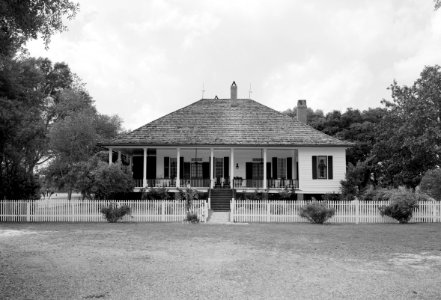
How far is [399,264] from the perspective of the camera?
10.5m

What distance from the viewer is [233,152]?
31.8 m

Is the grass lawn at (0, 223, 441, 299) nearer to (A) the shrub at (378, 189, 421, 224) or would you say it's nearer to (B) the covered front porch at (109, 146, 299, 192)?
(A) the shrub at (378, 189, 421, 224)

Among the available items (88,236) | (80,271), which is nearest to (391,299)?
(80,271)

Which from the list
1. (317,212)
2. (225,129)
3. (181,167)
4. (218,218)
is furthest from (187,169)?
(317,212)

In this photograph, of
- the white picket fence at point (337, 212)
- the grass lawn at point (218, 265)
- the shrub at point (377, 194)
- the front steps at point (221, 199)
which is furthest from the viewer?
the front steps at point (221, 199)

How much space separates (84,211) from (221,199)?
9.91 metres

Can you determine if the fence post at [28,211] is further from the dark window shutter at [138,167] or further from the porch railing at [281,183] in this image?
the porch railing at [281,183]

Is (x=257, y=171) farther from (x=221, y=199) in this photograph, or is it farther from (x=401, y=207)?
(x=401, y=207)

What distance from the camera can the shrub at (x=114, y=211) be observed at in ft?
69.6

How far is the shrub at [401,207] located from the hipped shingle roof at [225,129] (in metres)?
9.58

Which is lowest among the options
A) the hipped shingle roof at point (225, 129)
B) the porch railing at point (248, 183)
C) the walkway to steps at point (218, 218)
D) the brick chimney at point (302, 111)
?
the walkway to steps at point (218, 218)

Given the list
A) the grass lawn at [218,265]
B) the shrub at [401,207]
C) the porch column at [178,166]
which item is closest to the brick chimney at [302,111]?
the porch column at [178,166]

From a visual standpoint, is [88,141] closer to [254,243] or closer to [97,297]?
[254,243]

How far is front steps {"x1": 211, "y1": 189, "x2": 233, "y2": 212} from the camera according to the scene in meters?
28.2
